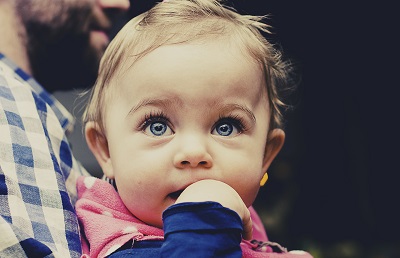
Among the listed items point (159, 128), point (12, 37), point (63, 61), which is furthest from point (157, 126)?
point (63, 61)

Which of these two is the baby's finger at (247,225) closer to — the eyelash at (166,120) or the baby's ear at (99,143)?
the eyelash at (166,120)

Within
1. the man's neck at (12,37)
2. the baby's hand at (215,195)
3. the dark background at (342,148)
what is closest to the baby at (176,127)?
the baby's hand at (215,195)

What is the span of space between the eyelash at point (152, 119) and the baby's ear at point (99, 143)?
0.54 ft

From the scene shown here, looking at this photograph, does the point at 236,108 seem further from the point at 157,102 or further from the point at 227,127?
the point at 157,102

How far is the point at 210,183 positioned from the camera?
40.0 inches

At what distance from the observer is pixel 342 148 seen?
4.75 meters

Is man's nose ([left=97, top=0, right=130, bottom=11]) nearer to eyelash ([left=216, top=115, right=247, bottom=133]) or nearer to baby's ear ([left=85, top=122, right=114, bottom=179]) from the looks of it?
baby's ear ([left=85, top=122, right=114, bottom=179])

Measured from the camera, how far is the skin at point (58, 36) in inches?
72.1

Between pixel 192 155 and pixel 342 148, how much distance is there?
3847mm

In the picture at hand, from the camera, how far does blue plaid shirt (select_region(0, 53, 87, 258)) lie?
101 cm

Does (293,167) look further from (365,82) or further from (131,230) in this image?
(131,230)

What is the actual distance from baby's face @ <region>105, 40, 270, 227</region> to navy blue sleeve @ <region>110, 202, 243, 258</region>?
0.45ft

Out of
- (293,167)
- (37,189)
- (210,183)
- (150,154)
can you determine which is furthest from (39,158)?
(293,167)

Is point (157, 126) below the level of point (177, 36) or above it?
Answer: below
